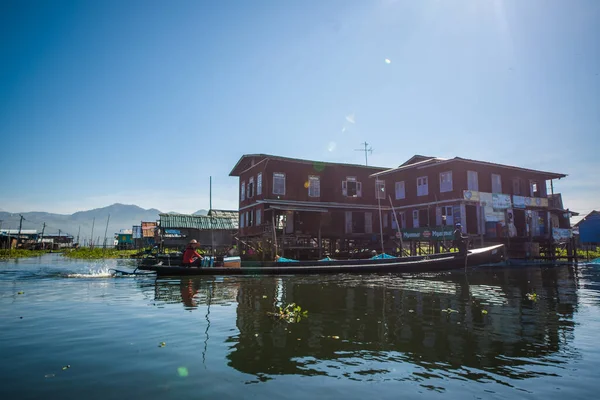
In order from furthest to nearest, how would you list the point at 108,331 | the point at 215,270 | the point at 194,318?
the point at 215,270 < the point at 194,318 < the point at 108,331

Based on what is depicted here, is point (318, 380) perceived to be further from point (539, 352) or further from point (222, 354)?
point (539, 352)

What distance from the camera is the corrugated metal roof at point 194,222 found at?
48.7m

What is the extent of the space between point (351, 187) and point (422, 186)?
21.6 ft

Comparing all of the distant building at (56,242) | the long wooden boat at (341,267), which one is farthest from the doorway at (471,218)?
the distant building at (56,242)

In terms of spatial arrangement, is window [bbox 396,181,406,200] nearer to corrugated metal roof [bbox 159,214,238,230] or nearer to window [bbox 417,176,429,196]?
window [bbox 417,176,429,196]

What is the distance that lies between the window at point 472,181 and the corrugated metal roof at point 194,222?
102 feet

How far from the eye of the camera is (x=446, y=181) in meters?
31.0

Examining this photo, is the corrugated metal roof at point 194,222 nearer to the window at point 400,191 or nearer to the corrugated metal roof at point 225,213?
the corrugated metal roof at point 225,213

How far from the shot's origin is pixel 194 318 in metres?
9.09

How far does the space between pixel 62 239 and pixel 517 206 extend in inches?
3619

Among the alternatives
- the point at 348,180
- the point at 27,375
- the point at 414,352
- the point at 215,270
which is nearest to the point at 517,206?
the point at 348,180

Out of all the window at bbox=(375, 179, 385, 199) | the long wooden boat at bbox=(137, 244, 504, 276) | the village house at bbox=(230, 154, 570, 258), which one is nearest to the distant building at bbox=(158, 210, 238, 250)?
the village house at bbox=(230, 154, 570, 258)

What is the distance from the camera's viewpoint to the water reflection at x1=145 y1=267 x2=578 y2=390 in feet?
18.0

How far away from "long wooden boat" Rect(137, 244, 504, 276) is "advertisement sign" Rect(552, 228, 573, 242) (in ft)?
50.1
